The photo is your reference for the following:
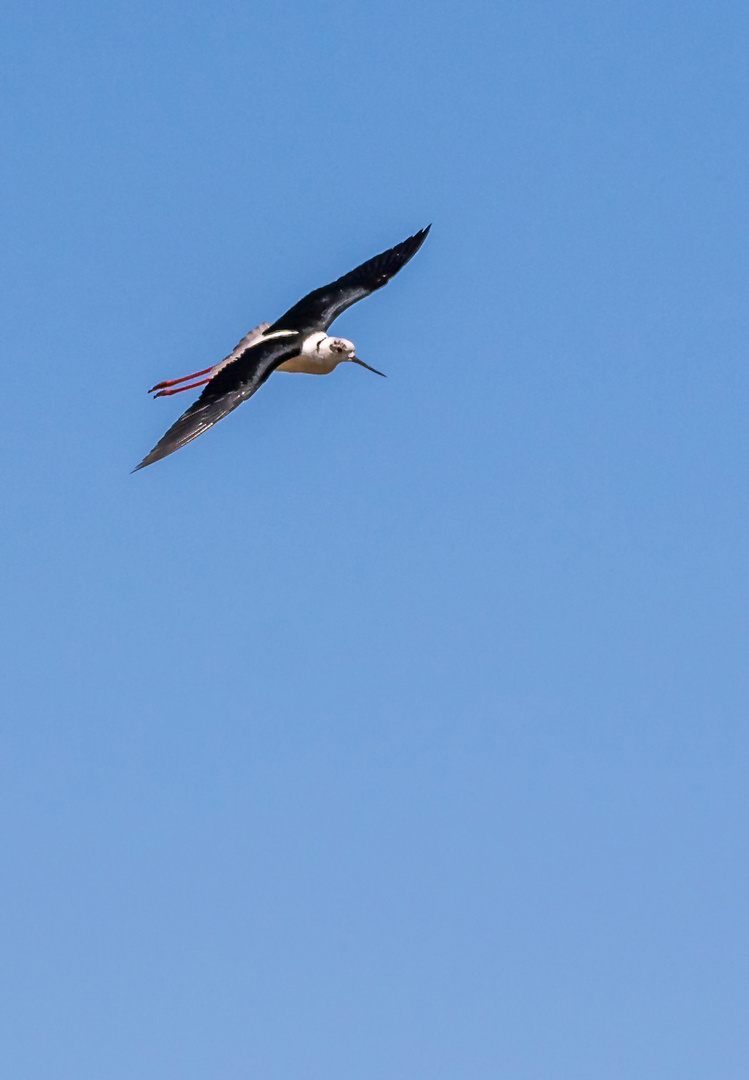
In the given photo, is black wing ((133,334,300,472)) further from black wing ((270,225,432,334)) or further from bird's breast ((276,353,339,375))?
black wing ((270,225,432,334))

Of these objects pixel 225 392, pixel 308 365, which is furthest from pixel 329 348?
pixel 225 392

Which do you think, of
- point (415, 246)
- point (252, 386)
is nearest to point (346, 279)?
point (415, 246)

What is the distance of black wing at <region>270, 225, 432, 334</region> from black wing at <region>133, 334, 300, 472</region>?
1.80 meters

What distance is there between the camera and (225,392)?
95.2 ft

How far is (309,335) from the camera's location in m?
32.5

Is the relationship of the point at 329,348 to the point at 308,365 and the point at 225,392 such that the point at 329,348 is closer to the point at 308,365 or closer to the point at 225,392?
the point at 308,365

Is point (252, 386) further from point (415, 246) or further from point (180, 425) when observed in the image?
point (415, 246)

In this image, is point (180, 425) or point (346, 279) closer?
point (180, 425)

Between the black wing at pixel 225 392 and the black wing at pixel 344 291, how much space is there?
1.80 m

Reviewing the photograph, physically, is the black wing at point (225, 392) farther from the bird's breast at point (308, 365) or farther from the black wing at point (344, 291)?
the black wing at point (344, 291)

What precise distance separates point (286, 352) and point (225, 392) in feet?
7.41

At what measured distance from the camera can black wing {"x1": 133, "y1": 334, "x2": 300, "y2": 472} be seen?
2786cm

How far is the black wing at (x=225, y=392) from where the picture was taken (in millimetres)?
27859

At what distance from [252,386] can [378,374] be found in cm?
383
